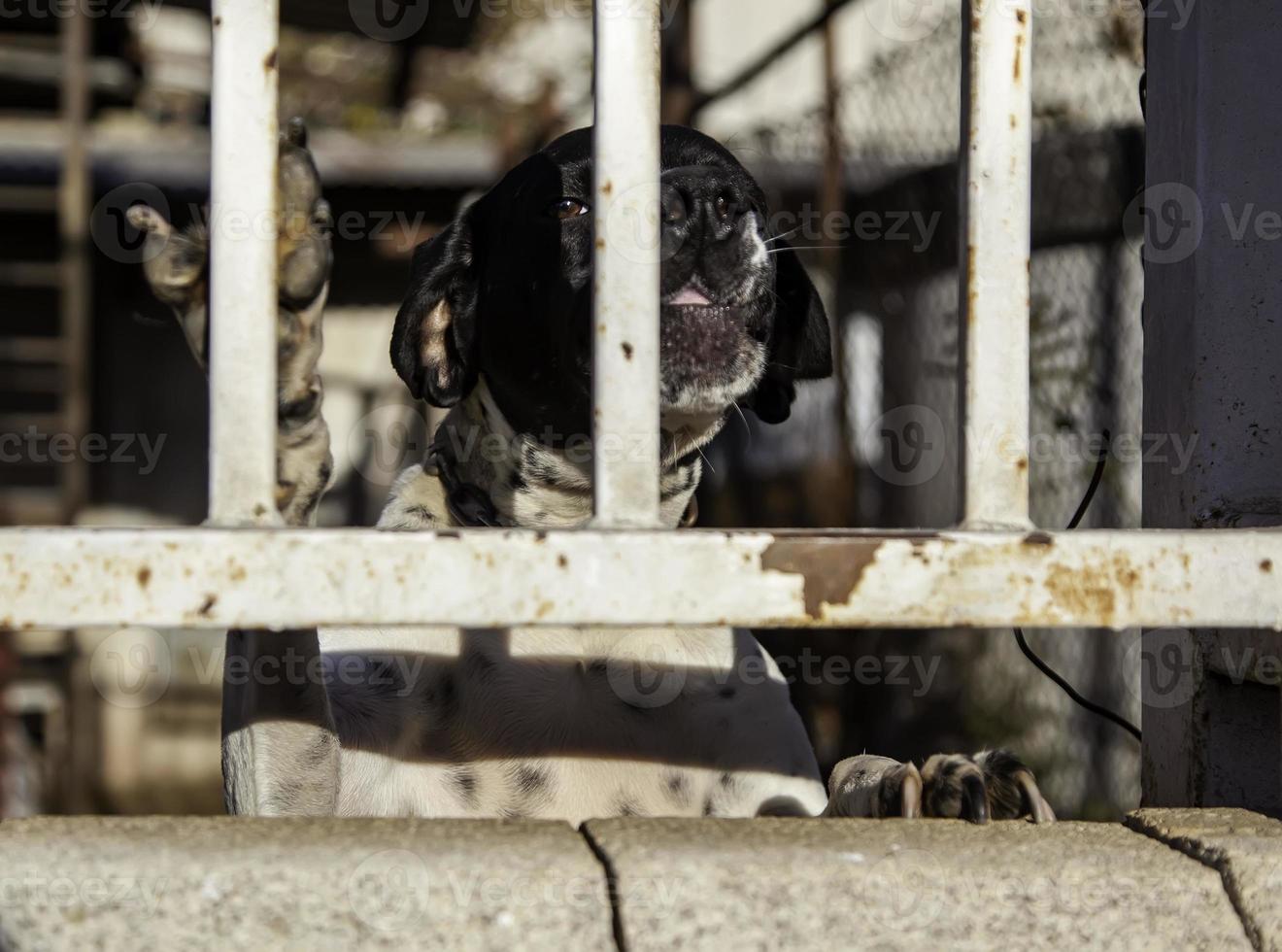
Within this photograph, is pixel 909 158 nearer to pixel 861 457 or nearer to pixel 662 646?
pixel 861 457

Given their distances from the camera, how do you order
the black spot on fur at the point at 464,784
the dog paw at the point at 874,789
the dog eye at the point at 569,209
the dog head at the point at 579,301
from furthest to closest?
1. the dog eye at the point at 569,209
2. the dog head at the point at 579,301
3. the black spot on fur at the point at 464,784
4. the dog paw at the point at 874,789

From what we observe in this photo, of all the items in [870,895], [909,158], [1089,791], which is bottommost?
[1089,791]

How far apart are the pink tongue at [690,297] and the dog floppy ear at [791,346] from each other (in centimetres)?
52

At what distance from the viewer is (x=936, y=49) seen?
512 centimetres

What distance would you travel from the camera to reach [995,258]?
1.50 m

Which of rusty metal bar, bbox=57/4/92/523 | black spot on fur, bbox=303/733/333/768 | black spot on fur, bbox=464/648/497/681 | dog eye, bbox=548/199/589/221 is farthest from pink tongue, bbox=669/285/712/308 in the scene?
rusty metal bar, bbox=57/4/92/523

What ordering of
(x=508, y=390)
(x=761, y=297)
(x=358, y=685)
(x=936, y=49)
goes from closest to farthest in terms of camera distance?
(x=358, y=685) < (x=761, y=297) < (x=508, y=390) < (x=936, y=49)

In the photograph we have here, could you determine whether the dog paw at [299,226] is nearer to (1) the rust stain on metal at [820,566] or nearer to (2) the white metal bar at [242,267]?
(2) the white metal bar at [242,267]

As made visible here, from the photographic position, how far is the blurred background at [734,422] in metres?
4.75

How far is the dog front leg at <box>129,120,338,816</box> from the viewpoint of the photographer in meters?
1.67

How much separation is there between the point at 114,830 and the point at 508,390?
1.51 metres

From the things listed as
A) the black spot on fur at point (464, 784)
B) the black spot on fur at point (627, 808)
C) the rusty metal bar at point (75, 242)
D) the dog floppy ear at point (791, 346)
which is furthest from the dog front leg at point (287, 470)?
the rusty metal bar at point (75, 242)

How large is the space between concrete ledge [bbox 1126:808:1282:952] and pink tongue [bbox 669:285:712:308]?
123 cm

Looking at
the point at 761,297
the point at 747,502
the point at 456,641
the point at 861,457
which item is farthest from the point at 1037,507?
the point at 456,641
